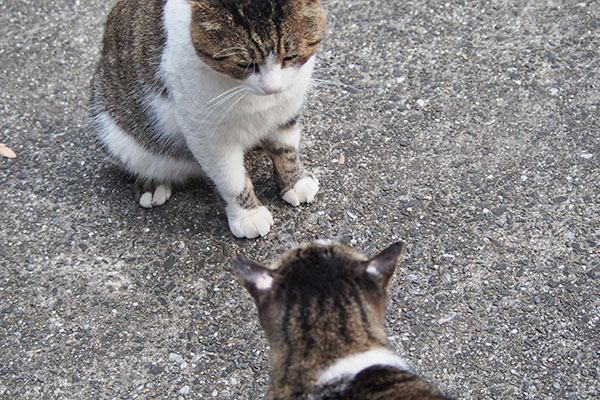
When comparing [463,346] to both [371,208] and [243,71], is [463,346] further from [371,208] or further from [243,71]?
[243,71]

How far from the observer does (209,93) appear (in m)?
2.51

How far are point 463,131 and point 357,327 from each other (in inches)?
76.0

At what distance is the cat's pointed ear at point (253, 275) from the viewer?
1.72 meters

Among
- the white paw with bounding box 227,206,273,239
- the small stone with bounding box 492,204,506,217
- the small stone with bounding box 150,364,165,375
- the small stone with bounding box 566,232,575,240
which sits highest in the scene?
the white paw with bounding box 227,206,273,239

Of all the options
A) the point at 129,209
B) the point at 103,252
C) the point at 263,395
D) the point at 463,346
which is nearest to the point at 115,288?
the point at 103,252

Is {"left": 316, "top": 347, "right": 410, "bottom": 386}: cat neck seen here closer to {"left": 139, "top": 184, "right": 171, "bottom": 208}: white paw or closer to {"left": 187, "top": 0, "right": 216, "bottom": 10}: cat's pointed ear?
{"left": 187, "top": 0, "right": 216, "bottom": 10}: cat's pointed ear

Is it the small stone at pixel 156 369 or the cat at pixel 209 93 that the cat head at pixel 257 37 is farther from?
the small stone at pixel 156 369

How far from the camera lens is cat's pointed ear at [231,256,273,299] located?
5.64 feet

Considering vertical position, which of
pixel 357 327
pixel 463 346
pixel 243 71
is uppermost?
pixel 243 71

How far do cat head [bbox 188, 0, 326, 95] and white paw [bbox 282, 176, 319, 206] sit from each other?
73 centimetres

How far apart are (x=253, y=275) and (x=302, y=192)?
1355mm

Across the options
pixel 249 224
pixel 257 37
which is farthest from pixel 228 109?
pixel 249 224

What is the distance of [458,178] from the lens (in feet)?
10.2

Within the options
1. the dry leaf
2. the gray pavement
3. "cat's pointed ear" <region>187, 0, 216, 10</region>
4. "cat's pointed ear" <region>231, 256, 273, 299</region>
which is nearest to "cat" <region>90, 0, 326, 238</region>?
"cat's pointed ear" <region>187, 0, 216, 10</region>
